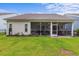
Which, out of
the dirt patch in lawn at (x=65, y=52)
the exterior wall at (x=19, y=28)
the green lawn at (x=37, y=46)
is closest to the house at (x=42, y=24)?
the exterior wall at (x=19, y=28)

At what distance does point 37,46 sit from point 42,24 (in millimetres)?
508

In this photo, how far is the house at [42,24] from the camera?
1666 centimetres

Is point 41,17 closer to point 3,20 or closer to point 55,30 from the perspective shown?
point 55,30

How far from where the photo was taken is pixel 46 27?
16.7m

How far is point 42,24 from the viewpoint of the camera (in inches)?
656

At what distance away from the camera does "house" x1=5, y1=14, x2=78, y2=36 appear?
1666 centimetres

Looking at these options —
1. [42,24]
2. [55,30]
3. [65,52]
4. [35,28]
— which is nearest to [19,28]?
[35,28]

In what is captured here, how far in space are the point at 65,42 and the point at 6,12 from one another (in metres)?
1.47

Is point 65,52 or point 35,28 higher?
point 35,28

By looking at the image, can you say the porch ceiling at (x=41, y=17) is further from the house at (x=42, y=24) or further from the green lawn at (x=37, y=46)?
the green lawn at (x=37, y=46)

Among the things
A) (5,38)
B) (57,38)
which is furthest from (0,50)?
(57,38)

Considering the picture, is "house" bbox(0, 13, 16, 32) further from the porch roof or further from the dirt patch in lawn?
the dirt patch in lawn

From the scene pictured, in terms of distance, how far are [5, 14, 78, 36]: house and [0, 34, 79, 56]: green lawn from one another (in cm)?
14

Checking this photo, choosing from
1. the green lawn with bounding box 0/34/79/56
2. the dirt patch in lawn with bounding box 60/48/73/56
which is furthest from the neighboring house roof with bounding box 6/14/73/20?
the dirt patch in lawn with bounding box 60/48/73/56
